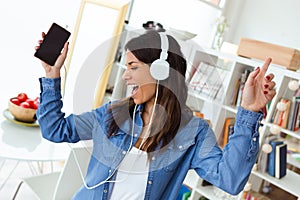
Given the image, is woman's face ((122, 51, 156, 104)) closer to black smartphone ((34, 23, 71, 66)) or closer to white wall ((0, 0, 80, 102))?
black smartphone ((34, 23, 71, 66))

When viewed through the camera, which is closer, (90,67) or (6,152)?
(90,67)

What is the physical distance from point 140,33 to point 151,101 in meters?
0.22

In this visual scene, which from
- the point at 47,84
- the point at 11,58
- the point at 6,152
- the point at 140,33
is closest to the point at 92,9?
the point at 11,58

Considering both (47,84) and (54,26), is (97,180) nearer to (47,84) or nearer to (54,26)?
(47,84)

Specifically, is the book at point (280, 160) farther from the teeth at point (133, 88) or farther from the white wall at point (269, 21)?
the white wall at point (269, 21)

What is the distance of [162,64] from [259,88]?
272 millimetres

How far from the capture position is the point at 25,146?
64.1 inches

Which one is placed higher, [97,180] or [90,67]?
[90,67]

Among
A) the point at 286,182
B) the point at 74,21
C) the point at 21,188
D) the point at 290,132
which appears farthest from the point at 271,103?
the point at 21,188

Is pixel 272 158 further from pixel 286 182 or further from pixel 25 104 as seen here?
pixel 25 104

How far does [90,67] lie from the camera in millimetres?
891

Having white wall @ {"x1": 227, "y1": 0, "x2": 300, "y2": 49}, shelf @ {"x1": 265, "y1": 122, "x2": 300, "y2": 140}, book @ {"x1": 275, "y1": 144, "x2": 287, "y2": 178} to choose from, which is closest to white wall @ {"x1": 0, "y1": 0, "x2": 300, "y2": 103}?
white wall @ {"x1": 227, "y1": 0, "x2": 300, "y2": 49}

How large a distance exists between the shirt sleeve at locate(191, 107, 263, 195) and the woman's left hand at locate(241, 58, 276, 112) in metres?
0.03

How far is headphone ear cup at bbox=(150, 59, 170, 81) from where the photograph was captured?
764 mm
